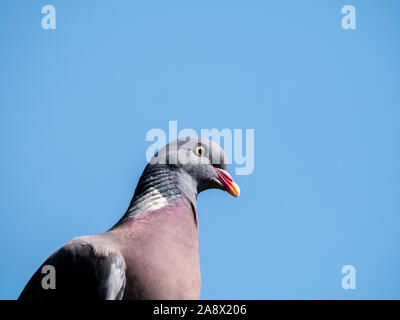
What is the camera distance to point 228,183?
6652mm

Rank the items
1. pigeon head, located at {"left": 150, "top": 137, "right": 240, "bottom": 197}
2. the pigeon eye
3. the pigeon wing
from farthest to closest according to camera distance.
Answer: the pigeon eye → pigeon head, located at {"left": 150, "top": 137, "right": 240, "bottom": 197} → the pigeon wing

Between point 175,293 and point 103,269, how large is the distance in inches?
22.8

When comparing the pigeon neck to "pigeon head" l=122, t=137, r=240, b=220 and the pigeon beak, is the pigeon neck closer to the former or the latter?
"pigeon head" l=122, t=137, r=240, b=220

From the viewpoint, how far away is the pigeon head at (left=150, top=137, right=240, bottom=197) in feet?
20.9

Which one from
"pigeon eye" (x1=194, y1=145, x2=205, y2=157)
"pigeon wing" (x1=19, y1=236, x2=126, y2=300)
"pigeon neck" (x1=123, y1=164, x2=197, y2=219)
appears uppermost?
"pigeon eye" (x1=194, y1=145, x2=205, y2=157)

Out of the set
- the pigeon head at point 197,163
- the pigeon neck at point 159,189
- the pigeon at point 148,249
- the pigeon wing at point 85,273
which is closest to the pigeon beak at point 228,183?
the pigeon head at point 197,163

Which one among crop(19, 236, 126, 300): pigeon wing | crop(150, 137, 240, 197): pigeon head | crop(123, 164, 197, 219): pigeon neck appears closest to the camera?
crop(19, 236, 126, 300): pigeon wing

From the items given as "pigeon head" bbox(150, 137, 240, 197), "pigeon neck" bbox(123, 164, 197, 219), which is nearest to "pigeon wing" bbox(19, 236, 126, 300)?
"pigeon neck" bbox(123, 164, 197, 219)

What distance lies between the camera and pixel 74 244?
5.65m

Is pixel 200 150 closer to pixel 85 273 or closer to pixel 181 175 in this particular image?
pixel 181 175

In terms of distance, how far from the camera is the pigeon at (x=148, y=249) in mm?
A: 5504
